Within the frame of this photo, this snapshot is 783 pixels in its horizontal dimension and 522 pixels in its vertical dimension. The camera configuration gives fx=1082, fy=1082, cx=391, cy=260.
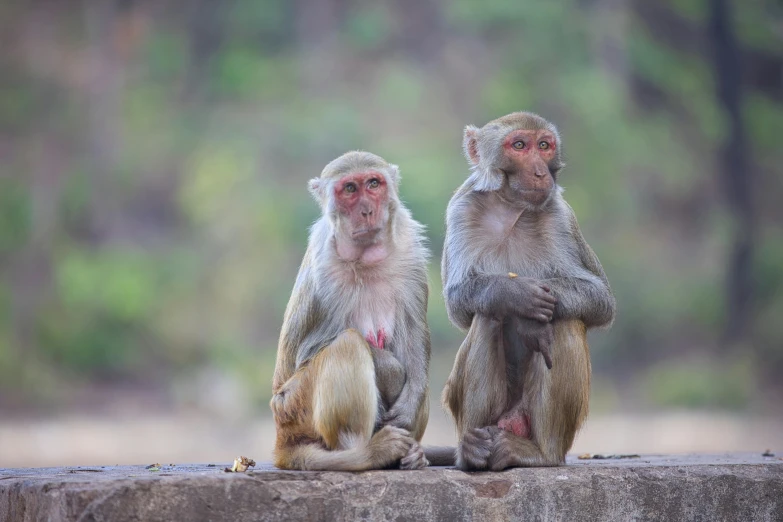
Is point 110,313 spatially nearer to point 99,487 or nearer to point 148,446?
point 148,446

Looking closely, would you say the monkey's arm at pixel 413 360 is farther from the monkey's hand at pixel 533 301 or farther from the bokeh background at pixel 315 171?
the bokeh background at pixel 315 171

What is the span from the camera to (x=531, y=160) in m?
5.01

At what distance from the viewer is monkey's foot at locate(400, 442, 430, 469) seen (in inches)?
184

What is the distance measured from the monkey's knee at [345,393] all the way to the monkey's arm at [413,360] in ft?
0.73

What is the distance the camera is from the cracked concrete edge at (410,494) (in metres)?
4.14

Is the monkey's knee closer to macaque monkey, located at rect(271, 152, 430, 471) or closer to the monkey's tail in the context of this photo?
macaque monkey, located at rect(271, 152, 430, 471)

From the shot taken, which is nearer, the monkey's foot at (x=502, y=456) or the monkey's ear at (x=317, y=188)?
the monkey's foot at (x=502, y=456)

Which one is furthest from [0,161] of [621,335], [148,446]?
[621,335]

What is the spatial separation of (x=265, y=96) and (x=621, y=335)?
7.65m

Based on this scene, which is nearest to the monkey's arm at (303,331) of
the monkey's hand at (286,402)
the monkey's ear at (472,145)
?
the monkey's hand at (286,402)

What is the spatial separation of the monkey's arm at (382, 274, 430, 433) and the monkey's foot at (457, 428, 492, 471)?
245 millimetres

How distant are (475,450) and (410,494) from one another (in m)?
0.44

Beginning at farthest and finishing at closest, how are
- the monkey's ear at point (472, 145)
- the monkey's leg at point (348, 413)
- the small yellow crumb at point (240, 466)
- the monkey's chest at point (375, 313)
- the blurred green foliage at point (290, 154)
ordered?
1. the blurred green foliage at point (290, 154)
2. the monkey's ear at point (472, 145)
3. the monkey's chest at point (375, 313)
4. the small yellow crumb at point (240, 466)
5. the monkey's leg at point (348, 413)

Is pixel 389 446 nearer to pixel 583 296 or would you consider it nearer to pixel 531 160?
pixel 583 296
